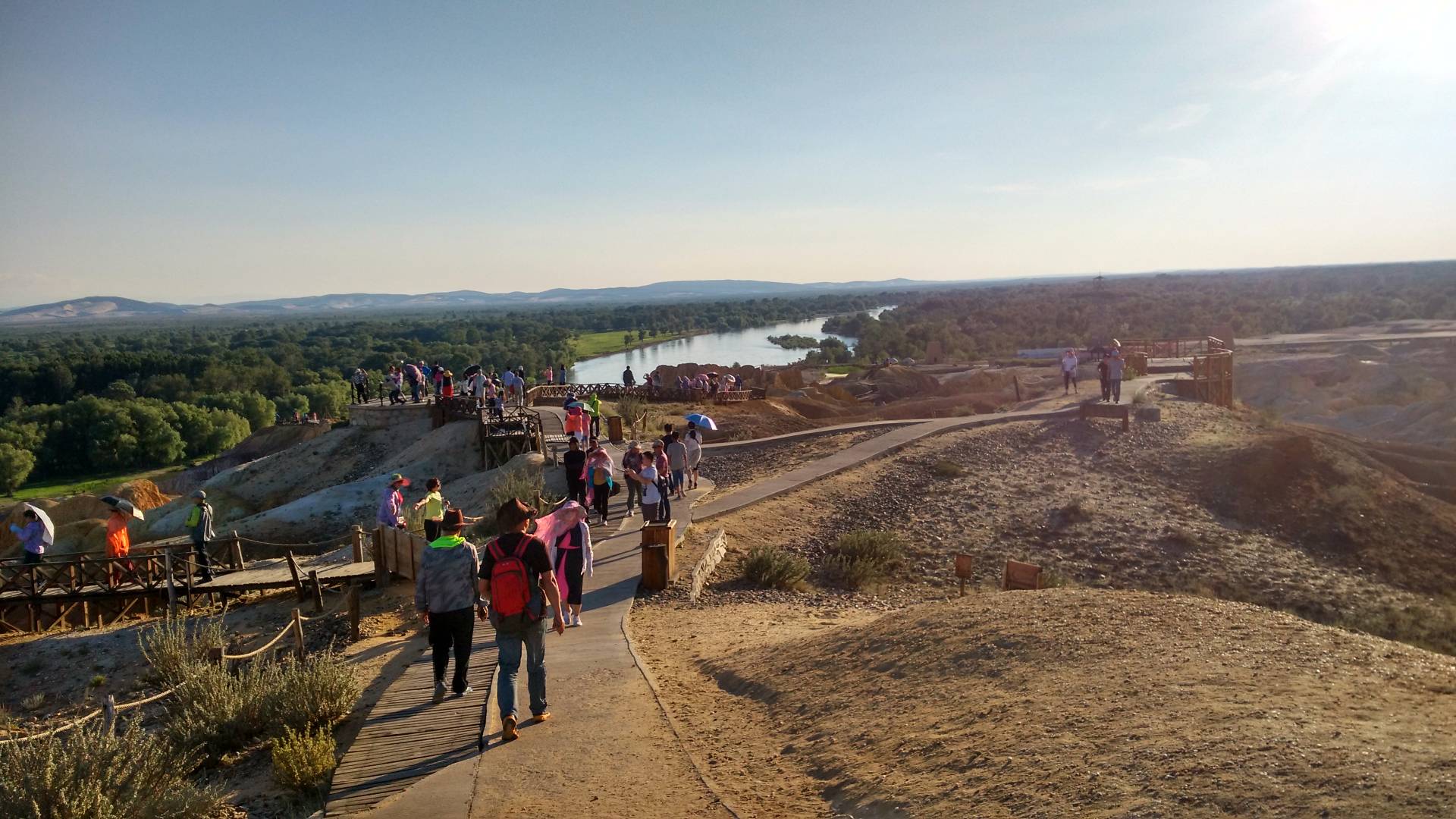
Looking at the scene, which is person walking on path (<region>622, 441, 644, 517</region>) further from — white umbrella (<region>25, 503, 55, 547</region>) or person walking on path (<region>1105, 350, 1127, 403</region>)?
person walking on path (<region>1105, 350, 1127, 403</region>)

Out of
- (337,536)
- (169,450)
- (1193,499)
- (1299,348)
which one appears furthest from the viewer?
(1299,348)

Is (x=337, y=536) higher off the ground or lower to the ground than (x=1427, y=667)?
lower

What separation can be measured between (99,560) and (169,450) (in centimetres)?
4659

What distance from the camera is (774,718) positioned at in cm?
711

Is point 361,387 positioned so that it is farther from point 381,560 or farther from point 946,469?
point 381,560

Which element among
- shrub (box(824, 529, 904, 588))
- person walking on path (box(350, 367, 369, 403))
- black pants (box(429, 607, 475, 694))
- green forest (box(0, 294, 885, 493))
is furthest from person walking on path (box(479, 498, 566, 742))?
green forest (box(0, 294, 885, 493))

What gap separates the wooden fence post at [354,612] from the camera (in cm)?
1023

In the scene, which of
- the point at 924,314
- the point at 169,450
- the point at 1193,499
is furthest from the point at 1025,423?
the point at 924,314

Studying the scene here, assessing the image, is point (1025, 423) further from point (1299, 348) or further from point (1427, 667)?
point (1299, 348)

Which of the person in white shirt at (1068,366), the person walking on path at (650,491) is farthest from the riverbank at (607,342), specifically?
the person walking on path at (650,491)

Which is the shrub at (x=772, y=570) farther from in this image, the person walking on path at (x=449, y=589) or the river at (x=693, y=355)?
the river at (x=693, y=355)

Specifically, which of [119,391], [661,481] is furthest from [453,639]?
[119,391]

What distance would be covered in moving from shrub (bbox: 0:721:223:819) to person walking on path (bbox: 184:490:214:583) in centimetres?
831

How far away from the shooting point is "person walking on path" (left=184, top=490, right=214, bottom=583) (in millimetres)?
13836
